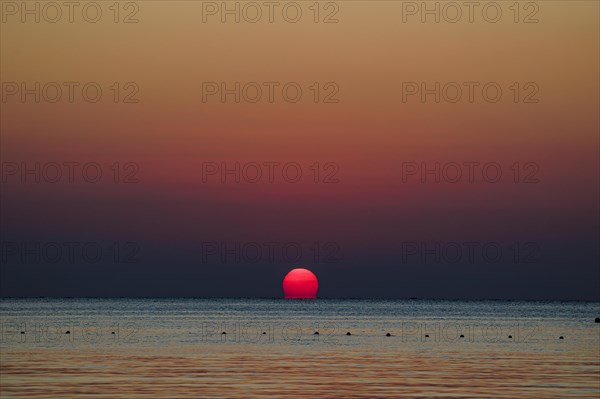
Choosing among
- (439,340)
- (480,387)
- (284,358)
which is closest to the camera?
(480,387)

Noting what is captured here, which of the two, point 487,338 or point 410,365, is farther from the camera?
point 487,338

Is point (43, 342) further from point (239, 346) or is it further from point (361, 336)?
point (361, 336)

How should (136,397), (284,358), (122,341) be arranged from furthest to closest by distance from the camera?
(122,341) < (284,358) < (136,397)

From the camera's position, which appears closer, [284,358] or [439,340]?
[284,358]

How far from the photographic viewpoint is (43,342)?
79.3 meters

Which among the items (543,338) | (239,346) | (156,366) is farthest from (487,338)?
(156,366)

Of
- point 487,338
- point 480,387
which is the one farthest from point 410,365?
point 487,338

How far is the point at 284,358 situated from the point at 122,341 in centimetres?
2302

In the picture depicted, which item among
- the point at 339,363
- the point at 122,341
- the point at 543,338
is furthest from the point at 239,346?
the point at 543,338

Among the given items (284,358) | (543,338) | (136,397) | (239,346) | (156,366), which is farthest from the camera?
(543,338)

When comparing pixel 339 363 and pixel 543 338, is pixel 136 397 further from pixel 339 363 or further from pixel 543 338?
pixel 543 338

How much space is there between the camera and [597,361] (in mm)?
63344

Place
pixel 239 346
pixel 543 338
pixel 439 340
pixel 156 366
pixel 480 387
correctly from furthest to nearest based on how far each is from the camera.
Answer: pixel 543 338
pixel 439 340
pixel 239 346
pixel 156 366
pixel 480 387

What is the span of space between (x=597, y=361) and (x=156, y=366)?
83.7 feet
